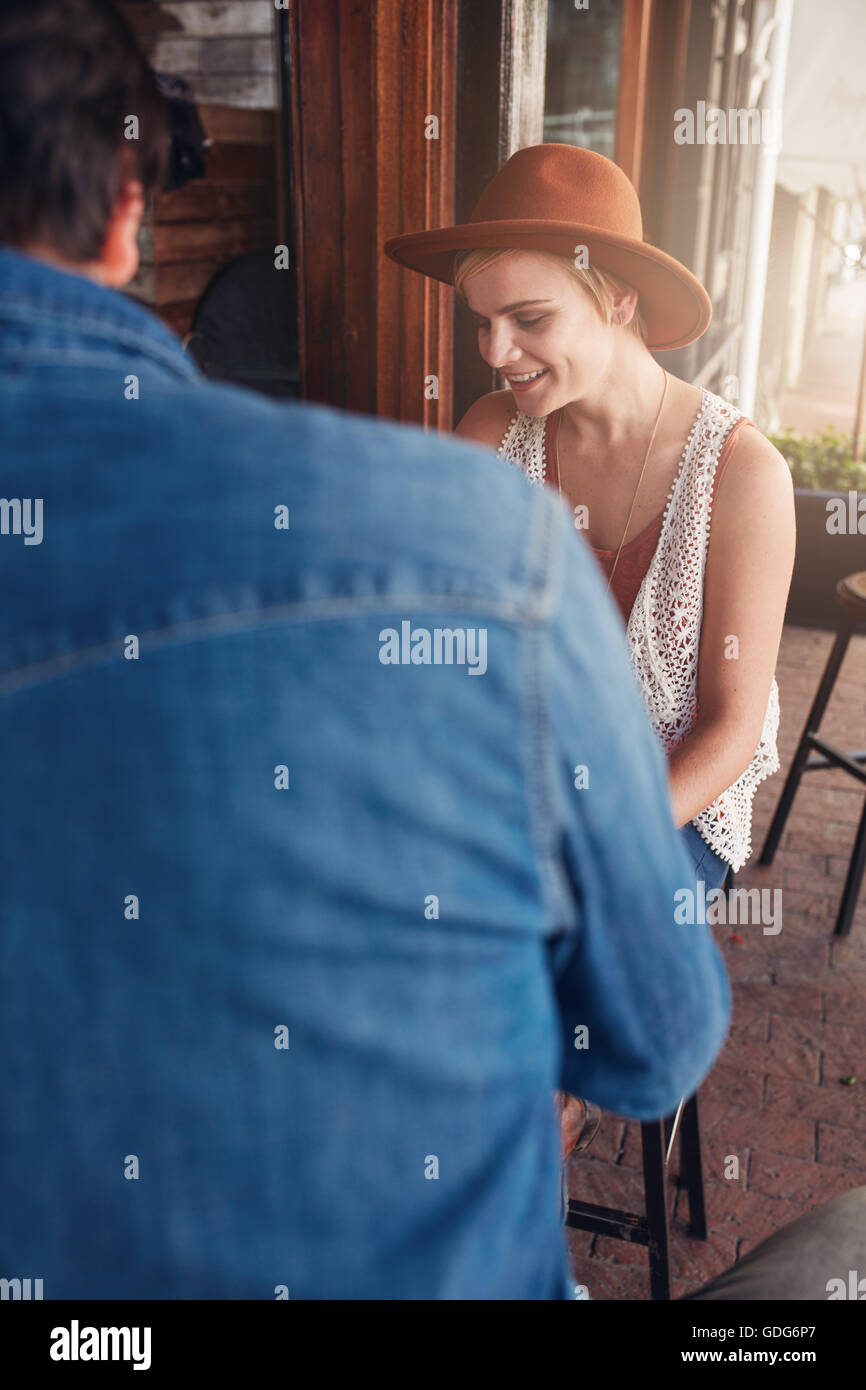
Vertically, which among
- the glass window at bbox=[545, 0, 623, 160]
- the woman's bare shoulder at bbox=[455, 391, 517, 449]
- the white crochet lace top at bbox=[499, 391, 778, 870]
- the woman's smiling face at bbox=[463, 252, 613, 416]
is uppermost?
the glass window at bbox=[545, 0, 623, 160]

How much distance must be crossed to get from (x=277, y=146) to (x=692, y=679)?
14.0ft

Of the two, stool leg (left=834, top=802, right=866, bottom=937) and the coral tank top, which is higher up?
the coral tank top

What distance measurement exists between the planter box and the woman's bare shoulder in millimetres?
3098

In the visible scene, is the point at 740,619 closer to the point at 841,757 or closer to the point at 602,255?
the point at 602,255

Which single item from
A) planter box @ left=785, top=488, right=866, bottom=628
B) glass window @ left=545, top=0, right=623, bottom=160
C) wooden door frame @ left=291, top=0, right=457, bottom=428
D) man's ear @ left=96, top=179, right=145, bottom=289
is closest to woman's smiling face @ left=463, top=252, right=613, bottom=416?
wooden door frame @ left=291, top=0, right=457, bottom=428

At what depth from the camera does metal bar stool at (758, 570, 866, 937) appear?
2.79m

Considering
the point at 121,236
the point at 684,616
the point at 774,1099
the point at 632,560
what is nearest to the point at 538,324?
the point at 632,560

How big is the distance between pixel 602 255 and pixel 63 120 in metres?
1.23

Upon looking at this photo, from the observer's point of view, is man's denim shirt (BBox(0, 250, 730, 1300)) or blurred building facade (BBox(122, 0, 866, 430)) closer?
man's denim shirt (BBox(0, 250, 730, 1300))

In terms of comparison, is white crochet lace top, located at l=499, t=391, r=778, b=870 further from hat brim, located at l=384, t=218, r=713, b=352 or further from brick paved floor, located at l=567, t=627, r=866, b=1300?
brick paved floor, located at l=567, t=627, r=866, b=1300
